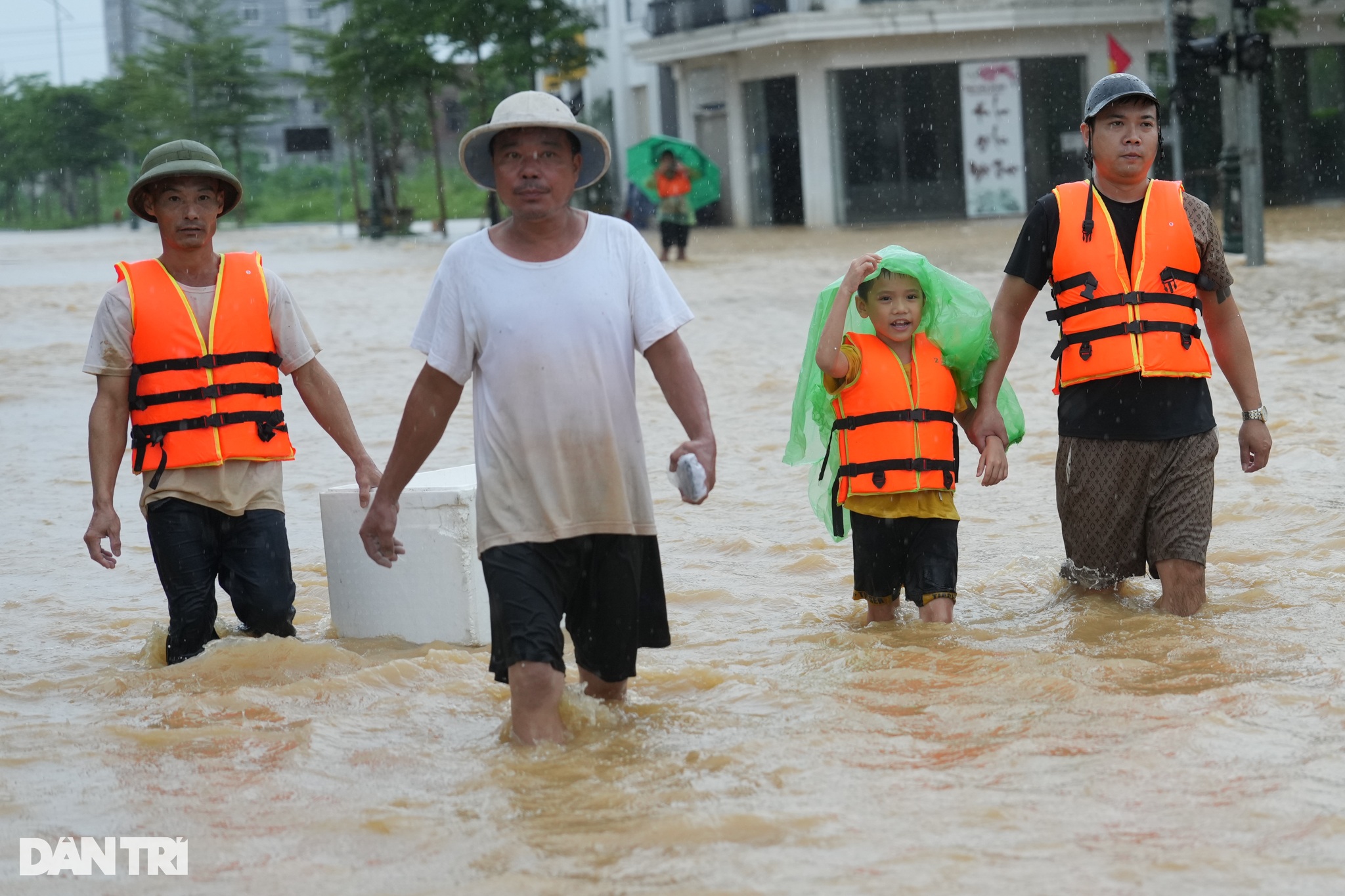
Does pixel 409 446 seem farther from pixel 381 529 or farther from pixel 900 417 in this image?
pixel 900 417

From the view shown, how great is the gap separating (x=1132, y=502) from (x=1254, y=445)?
1.54ft

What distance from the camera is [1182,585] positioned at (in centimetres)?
592

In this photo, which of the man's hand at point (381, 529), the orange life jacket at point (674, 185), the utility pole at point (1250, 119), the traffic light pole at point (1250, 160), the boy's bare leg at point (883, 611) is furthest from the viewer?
the orange life jacket at point (674, 185)

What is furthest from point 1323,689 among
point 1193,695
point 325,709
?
point 325,709

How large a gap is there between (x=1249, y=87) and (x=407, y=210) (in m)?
26.4

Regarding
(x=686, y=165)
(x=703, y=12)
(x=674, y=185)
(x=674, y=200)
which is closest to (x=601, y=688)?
(x=674, y=185)

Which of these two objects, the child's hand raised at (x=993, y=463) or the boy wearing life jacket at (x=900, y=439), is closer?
the child's hand raised at (x=993, y=463)

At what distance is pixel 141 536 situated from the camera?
9273 mm

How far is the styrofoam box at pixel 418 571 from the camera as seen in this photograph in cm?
621

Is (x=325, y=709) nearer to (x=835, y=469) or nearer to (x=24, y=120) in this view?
(x=835, y=469)

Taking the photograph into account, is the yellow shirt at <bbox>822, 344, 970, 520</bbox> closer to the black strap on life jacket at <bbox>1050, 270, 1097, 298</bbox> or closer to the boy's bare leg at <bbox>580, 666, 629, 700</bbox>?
the black strap on life jacket at <bbox>1050, 270, 1097, 298</bbox>

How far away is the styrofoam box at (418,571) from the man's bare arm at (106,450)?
862 millimetres

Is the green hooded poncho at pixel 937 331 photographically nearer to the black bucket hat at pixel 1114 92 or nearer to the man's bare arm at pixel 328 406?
the black bucket hat at pixel 1114 92

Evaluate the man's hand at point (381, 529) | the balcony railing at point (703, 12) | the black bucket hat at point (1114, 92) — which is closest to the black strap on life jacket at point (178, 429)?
the man's hand at point (381, 529)
